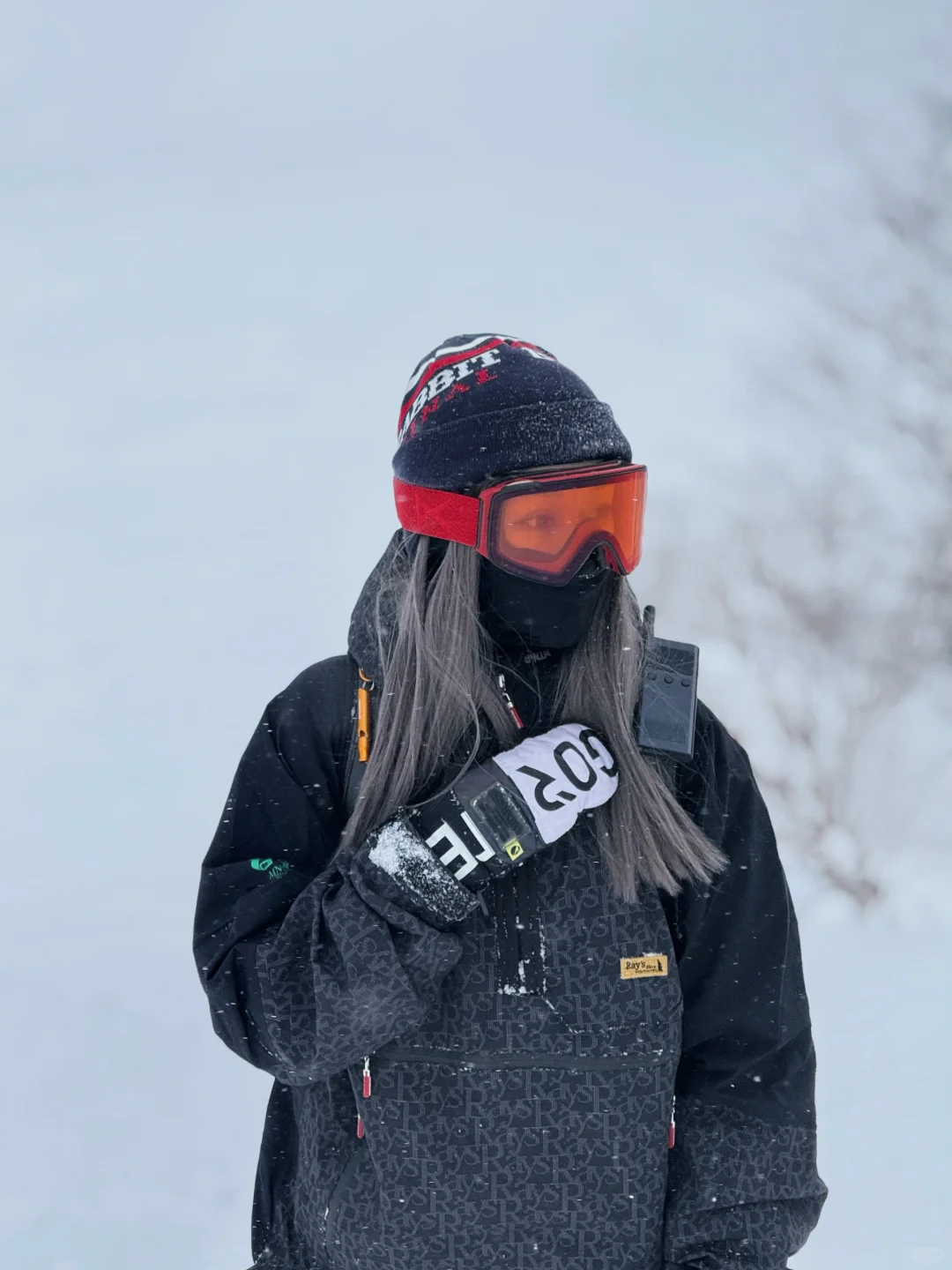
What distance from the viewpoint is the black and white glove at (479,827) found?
1.45m

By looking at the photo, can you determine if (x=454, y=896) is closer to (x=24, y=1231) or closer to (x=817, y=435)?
(x=24, y=1231)

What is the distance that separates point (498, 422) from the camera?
1596mm

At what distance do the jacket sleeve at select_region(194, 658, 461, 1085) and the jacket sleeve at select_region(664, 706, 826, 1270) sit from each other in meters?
0.45

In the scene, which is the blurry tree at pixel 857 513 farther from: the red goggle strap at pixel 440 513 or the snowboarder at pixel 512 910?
the red goggle strap at pixel 440 513

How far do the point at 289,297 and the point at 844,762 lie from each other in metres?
3.63

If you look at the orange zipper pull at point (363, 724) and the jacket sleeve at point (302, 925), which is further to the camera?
the orange zipper pull at point (363, 724)


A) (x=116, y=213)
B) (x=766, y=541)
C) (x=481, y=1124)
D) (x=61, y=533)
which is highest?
(x=116, y=213)

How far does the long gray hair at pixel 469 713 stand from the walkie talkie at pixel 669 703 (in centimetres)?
4

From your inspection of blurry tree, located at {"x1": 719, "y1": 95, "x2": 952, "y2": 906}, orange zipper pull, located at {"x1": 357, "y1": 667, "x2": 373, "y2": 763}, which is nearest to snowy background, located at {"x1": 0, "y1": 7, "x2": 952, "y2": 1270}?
blurry tree, located at {"x1": 719, "y1": 95, "x2": 952, "y2": 906}

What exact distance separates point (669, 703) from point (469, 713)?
0.31 m

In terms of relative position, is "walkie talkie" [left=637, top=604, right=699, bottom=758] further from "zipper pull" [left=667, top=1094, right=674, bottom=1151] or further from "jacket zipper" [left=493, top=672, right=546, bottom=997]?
"zipper pull" [left=667, top=1094, right=674, bottom=1151]

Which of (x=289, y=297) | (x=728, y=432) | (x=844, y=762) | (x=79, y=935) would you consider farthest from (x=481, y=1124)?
(x=289, y=297)

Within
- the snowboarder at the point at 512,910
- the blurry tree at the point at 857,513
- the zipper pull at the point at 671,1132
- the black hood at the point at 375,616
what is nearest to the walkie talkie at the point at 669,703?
the snowboarder at the point at 512,910

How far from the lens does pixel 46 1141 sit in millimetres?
3020
